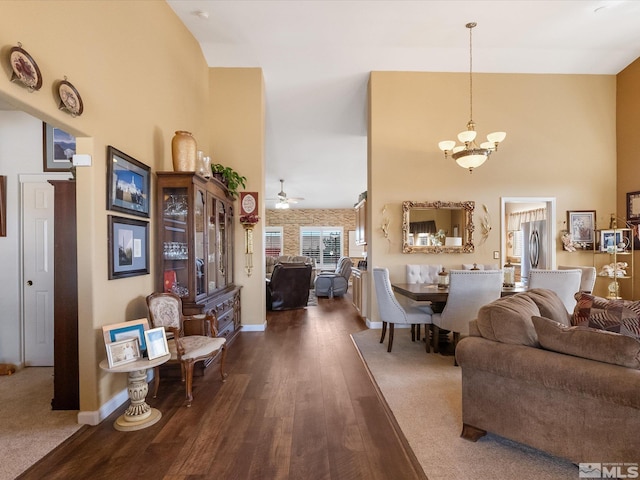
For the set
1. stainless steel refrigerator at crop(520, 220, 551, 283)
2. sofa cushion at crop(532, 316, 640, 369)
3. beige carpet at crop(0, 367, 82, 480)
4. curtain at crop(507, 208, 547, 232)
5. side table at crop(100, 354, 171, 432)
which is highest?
Result: curtain at crop(507, 208, 547, 232)

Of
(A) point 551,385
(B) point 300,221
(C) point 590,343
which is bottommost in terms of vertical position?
(A) point 551,385

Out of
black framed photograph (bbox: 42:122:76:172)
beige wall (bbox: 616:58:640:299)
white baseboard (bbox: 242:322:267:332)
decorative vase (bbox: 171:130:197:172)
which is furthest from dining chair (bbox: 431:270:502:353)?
black framed photograph (bbox: 42:122:76:172)

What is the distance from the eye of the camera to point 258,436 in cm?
219

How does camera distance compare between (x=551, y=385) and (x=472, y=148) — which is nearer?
(x=551, y=385)

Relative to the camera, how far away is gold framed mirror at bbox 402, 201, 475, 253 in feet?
16.9

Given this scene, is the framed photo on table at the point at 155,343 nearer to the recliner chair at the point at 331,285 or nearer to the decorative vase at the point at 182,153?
the decorative vase at the point at 182,153

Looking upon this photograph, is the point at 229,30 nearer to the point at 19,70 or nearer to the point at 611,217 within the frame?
the point at 19,70

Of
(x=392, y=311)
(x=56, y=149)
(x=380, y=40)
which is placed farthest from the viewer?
(x=380, y=40)

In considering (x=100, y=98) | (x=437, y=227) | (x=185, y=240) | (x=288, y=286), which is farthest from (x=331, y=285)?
(x=100, y=98)

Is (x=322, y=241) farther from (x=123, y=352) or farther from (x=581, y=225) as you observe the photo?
(x=123, y=352)

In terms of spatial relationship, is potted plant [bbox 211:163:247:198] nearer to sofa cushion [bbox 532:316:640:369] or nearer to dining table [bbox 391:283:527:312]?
dining table [bbox 391:283:527:312]

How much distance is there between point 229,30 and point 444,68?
3.32 meters

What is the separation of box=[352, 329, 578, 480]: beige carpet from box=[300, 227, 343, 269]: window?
28.1 ft

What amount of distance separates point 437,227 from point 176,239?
3904mm
